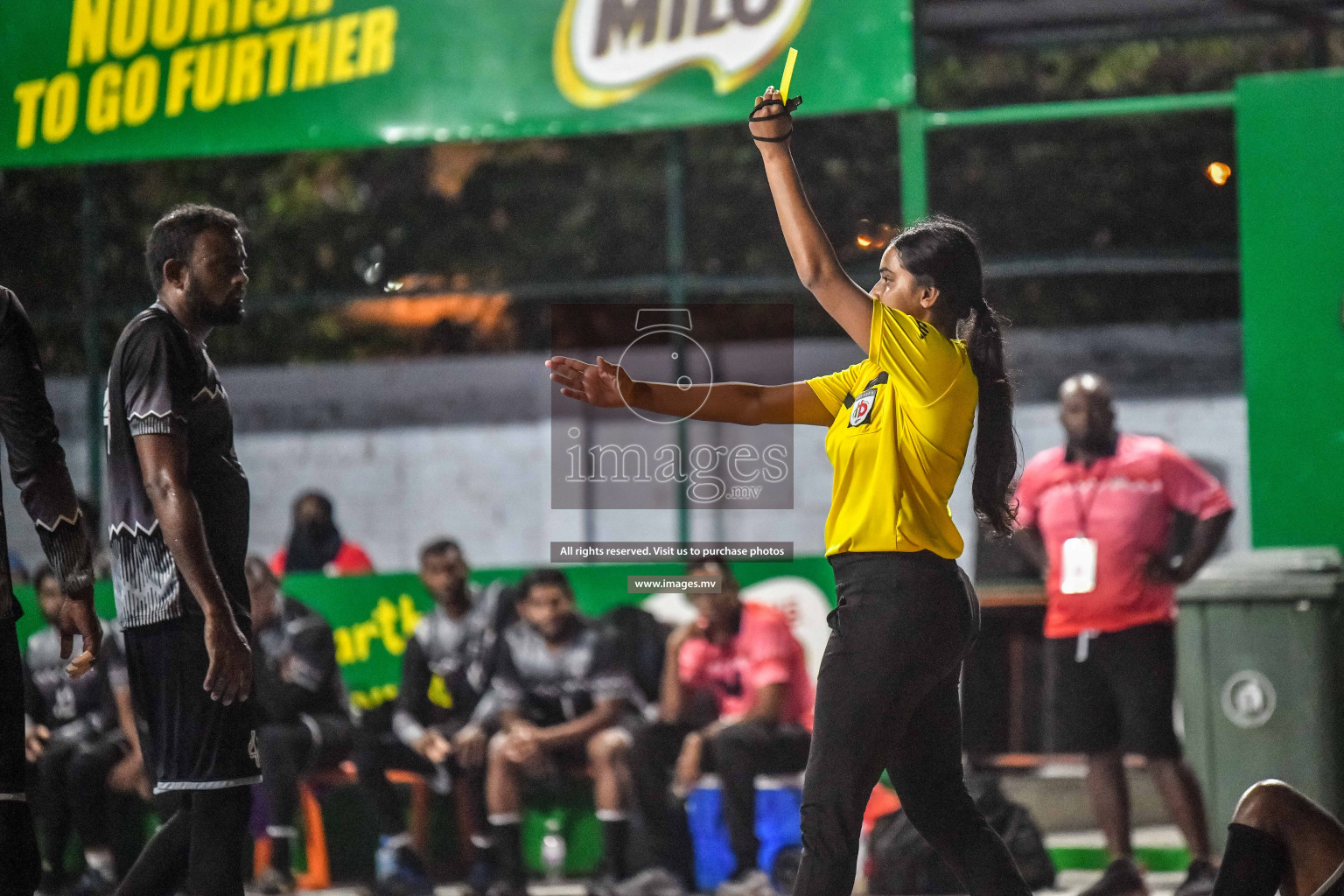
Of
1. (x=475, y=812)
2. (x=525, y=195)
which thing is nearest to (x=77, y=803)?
(x=475, y=812)

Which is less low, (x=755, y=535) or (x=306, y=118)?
(x=306, y=118)

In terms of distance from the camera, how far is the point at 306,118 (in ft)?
25.1

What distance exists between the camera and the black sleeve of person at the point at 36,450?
431cm

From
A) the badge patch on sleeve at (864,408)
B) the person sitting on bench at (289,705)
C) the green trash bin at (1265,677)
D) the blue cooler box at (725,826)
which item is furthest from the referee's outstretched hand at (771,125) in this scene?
the person sitting on bench at (289,705)

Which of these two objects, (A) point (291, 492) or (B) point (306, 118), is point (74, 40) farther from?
(A) point (291, 492)

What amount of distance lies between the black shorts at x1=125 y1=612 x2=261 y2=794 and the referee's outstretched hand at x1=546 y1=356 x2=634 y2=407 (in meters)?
1.07

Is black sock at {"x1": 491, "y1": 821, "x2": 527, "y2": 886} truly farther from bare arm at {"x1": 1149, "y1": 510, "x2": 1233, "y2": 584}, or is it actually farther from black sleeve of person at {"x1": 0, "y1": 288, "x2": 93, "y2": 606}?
black sleeve of person at {"x1": 0, "y1": 288, "x2": 93, "y2": 606}

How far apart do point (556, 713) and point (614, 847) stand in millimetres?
584

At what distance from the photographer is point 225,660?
4191 mm

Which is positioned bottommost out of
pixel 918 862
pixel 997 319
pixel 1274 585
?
pixel 918 862

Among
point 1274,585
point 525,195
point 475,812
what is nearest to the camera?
point 1274,585

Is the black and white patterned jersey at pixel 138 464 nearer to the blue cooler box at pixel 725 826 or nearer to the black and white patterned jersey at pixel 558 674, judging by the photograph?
the black and white patterned jersey at pixel 558 674

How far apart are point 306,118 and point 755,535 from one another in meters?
3.64

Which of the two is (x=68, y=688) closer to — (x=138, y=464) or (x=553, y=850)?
(x=553, y=850)
